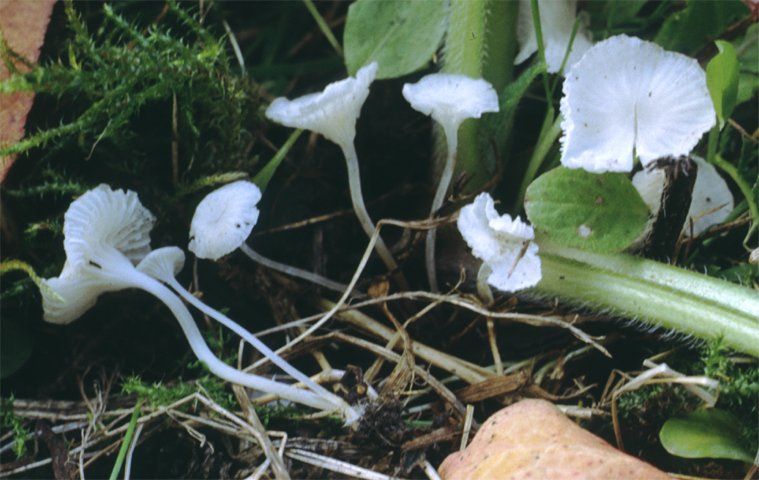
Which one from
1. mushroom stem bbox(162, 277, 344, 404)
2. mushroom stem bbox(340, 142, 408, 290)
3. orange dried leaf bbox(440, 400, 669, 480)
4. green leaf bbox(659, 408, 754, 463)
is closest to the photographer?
orange dried leaf bbox(440, 400, 669, 480)

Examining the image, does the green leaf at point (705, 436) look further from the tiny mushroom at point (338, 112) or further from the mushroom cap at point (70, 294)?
the mushroom cap at point (70, 294)

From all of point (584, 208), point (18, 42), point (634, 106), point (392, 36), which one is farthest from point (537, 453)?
point (18, 42)

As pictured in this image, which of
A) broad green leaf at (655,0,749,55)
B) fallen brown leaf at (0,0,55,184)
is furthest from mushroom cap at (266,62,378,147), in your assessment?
broad green leaf at (655,0,749,55)

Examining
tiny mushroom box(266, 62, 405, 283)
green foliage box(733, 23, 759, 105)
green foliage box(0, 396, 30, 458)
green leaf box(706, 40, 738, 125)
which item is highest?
green leaf box(706, 40, 738, 125)

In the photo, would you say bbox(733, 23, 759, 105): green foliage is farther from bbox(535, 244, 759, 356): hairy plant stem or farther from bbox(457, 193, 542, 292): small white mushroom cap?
bbox(457, 193, 542, 292): small white mushroom cap

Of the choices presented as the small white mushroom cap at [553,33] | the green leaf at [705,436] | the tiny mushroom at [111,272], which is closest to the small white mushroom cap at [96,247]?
the tiny mushroom at [111,272]

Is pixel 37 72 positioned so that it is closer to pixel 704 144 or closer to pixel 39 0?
pixel 39 0
